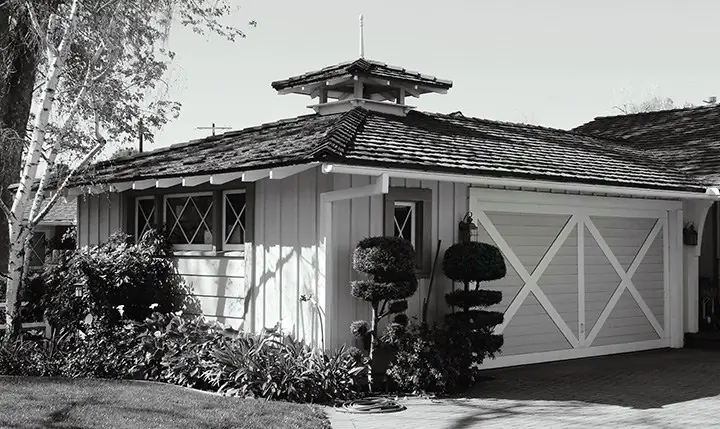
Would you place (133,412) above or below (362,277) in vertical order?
below

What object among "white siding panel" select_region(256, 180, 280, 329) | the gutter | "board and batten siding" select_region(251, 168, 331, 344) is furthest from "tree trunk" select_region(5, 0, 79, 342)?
the gutter

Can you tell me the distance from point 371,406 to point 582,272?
5.27 m

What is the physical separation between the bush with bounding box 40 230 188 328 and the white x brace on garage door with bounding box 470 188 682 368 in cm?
454

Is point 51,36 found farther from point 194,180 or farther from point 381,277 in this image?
point 381,277

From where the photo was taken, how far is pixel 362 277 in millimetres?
10852

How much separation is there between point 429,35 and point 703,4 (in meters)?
5.83

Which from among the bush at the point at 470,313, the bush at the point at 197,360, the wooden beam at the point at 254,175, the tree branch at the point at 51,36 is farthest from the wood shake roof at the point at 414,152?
the bush at the point at 197,360

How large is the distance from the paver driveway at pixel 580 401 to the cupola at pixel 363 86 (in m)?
4.52

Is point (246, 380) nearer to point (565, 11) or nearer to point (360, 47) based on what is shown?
point (360, 47)

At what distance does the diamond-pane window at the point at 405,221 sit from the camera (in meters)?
11.4

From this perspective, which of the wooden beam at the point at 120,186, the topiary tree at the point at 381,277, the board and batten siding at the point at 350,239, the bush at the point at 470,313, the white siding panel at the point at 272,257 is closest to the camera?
the topiary tree at the point at 381,277

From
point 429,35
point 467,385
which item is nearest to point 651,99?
point 429,35

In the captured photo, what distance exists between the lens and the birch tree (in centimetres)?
1265

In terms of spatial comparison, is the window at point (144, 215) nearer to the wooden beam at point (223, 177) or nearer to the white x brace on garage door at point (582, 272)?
the wooden beam at point (223, 177)
